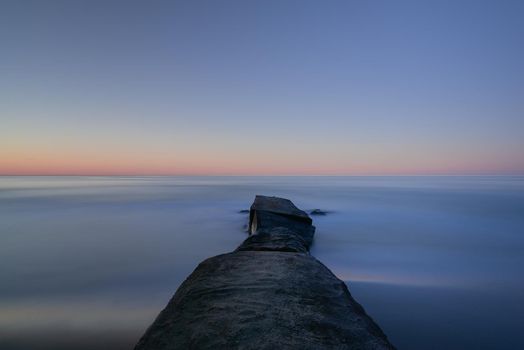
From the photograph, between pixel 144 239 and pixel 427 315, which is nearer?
pixel 427 315

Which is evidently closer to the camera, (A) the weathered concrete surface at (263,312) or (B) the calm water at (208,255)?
(A) the weathered concrete surface at (263,312)

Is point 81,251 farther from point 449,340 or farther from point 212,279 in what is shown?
point 449,340

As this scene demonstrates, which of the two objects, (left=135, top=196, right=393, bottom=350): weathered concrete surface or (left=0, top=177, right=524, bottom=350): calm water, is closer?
(left=135, top=196, right=393, bottom=350): weathered concrete surface

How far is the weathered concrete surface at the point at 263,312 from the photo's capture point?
2.28m

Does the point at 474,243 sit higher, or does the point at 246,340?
the point at 246,340

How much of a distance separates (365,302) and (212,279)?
9.44ft

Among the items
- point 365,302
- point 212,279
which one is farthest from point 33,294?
point 365,302

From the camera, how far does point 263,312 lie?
2.64m

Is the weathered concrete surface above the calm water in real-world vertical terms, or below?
above

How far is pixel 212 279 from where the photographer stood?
3.59 metres

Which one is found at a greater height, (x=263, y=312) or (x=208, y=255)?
(x=263, y=312)

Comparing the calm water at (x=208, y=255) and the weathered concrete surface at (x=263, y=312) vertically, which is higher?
the weathered concrete surface at (x=263, y=312)

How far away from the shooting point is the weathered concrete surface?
2.28 m

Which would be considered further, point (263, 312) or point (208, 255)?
point (208, 255)
